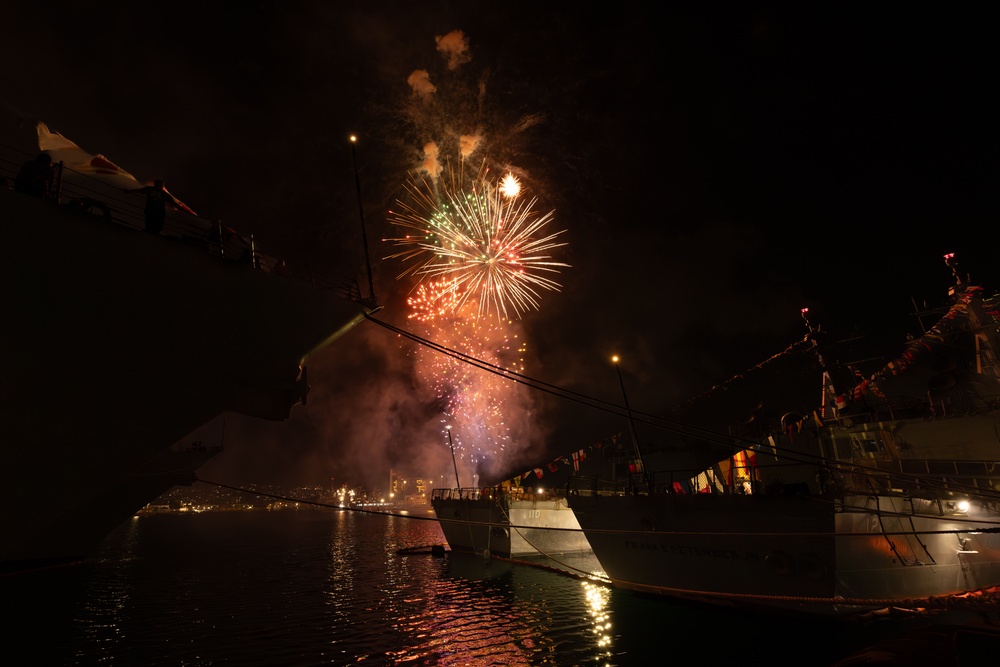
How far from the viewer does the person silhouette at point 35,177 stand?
8500 millimetres

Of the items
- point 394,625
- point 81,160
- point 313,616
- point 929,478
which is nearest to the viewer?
point 81,160

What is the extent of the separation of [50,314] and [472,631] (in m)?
→ 14.2

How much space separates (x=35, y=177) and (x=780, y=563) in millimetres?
20844

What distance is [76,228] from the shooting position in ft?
27.2

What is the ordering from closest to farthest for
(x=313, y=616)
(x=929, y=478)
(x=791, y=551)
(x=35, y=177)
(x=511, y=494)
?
(x=35, y=177)
(x=791, y=551)
(x=313, y=616)
(x=929, y=478)
(x=511, y=494)

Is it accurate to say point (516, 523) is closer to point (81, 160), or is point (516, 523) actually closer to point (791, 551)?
point (791, 551)

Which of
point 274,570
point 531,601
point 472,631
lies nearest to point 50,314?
point 472,631

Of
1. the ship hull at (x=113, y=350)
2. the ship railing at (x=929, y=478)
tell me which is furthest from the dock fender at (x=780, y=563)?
the ship hull at (x=113, y=350)

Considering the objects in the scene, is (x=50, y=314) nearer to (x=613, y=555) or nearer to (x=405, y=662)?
(x=405, y=662)

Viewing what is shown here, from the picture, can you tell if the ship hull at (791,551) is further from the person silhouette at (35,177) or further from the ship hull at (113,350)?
the person silhouette at (35,177)

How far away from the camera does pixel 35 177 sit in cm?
852

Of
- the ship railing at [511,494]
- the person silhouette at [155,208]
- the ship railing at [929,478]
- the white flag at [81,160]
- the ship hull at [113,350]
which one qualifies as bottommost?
the ship railing at [929,478]

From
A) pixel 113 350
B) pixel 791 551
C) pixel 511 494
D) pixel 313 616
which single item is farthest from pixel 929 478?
pixel 113 350

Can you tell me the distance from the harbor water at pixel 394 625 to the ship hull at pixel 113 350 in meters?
5.71
